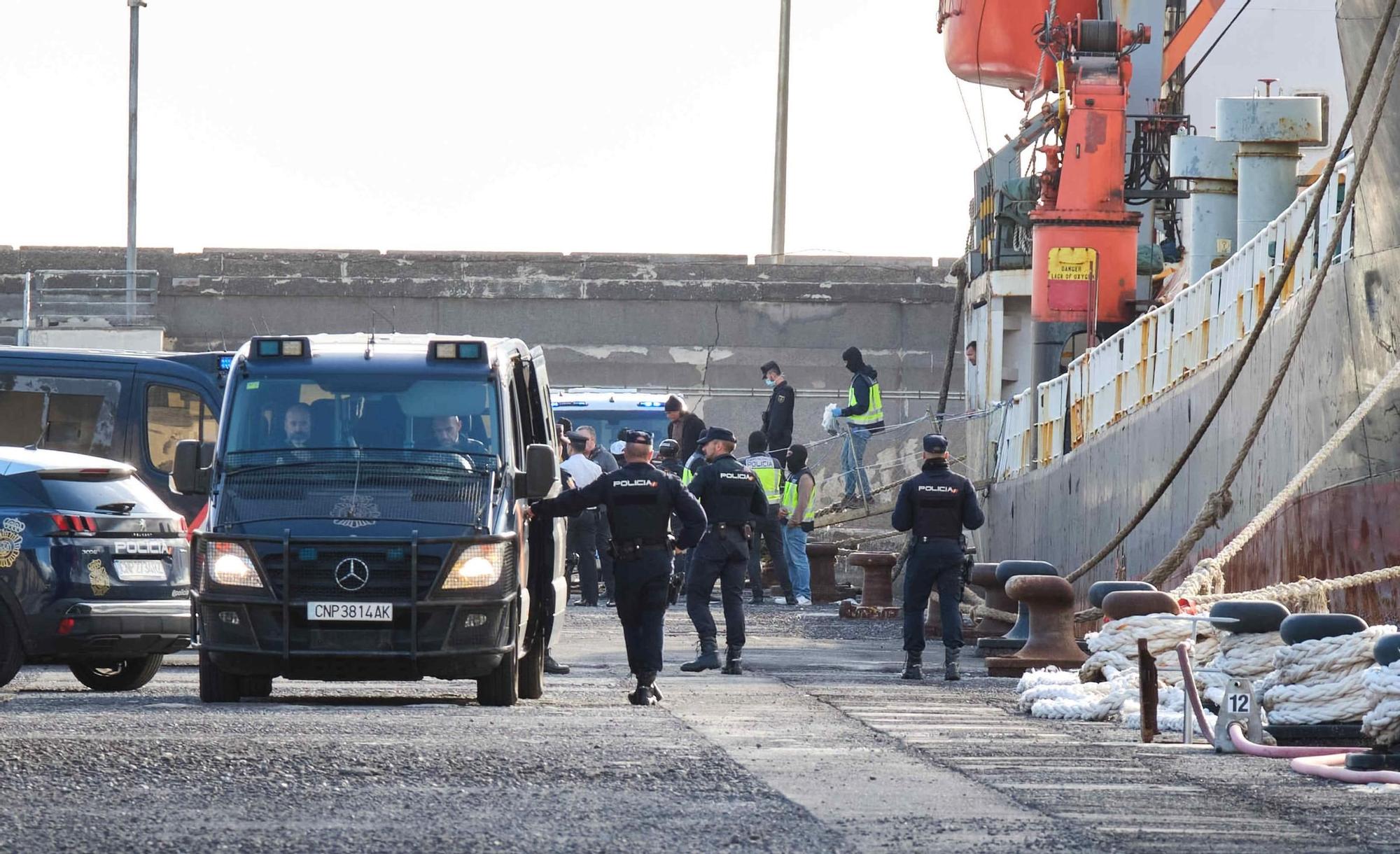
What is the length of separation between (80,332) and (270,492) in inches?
1013

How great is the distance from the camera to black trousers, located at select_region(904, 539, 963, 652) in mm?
15992

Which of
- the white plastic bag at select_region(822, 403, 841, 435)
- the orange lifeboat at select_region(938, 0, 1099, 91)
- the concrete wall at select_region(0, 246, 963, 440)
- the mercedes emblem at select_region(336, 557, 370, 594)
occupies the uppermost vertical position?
the orange lifeboat at select_region(938, 0, 1099, 91)

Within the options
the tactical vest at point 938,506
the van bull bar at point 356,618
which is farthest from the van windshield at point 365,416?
the tactical vest at point 938,506

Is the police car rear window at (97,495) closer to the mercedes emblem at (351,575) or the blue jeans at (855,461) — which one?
the mercedes emblem at (351,575)

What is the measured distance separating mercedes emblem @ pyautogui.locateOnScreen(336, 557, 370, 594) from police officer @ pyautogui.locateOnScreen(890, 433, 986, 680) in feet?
14.9

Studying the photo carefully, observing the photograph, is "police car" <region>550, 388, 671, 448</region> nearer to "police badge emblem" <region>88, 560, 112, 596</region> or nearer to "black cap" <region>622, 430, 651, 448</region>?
"black cap" <region>622, 430, 651, 448</region>

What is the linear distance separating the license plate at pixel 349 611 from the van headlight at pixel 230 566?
0.35m

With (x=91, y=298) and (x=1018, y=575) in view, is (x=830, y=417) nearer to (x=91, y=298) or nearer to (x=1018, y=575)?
(x=1018, y=575)

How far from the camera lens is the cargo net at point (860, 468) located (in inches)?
1224

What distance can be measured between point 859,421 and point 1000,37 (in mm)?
10831

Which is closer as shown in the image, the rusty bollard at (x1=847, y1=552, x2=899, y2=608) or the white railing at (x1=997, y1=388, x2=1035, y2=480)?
the rusty bollard at (x1=847, y1=552, x2=899, y2=608)

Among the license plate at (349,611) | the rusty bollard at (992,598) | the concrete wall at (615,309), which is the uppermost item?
the concrete wall at (615,309)

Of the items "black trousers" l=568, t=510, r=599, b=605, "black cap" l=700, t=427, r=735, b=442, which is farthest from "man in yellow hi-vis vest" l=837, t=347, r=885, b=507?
"black cap" l=700, t=427, r=735, b=442

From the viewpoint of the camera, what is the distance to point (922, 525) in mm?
16203
